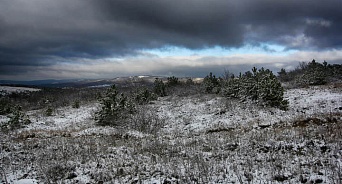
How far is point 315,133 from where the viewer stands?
1066cm

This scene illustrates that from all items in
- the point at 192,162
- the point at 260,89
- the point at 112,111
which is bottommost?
the point at 112,111

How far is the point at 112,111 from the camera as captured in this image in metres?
24.3

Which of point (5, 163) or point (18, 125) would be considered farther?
point (18, 125)

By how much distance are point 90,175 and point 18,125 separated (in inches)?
744

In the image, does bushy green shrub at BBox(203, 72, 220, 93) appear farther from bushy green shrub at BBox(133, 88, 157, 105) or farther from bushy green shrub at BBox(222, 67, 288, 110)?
bushy green shrub at BBox(133, 88, 157, 105)

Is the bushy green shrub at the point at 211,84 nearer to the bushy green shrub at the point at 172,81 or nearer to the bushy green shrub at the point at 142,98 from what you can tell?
the bushy green shrub at the point at 142,98

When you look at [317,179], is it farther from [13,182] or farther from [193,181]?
[13,182]

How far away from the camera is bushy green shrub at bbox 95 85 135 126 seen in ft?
78.6

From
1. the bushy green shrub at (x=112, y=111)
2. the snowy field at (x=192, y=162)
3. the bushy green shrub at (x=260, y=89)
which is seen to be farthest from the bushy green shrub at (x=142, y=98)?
the snowy field at (x=192, y=162)

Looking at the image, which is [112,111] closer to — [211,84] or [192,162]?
[192,162]

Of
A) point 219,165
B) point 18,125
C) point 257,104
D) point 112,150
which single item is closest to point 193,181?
point 219,165

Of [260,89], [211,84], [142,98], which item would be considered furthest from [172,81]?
[260,89]

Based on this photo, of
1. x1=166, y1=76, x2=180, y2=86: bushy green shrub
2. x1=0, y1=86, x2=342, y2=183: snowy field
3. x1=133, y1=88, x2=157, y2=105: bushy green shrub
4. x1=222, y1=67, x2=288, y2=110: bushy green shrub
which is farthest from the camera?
x1=166, y1=76, x2=180, y2=86: bushy green shrub

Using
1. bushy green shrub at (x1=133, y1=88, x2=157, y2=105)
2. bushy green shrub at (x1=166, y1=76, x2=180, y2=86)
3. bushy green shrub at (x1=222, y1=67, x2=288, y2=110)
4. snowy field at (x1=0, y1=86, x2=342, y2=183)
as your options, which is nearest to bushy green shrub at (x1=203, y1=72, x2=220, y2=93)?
bushy green shrub at (x1=222, y1=67, x2=288, y2=110)
